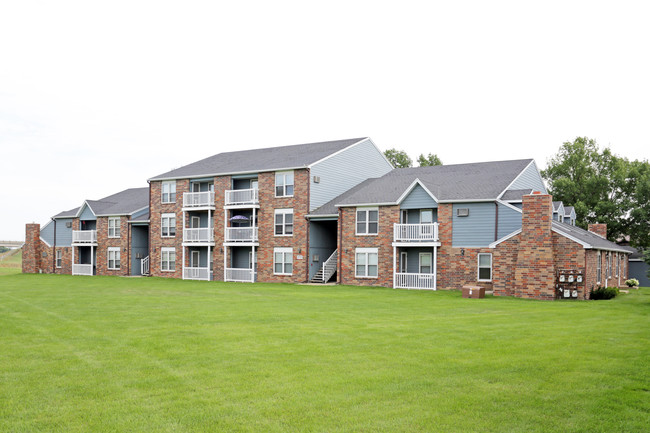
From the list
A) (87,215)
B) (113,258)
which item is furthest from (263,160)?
(87,215)

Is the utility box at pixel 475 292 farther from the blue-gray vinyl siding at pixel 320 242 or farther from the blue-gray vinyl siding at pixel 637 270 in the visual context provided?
the blue-gray vinyl siding at pixel 637 270

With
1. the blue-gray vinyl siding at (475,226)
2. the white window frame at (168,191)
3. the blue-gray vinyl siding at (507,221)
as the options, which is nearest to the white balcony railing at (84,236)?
the white window frame at (168,191)

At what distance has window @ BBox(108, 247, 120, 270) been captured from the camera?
45244 mm

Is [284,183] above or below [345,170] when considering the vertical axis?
below

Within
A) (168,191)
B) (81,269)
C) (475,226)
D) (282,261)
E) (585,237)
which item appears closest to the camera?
(585,237)

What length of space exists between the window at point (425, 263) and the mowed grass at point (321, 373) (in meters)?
14.7

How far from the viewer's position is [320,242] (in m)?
35.8

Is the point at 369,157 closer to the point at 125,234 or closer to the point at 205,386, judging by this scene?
the point at 125,234

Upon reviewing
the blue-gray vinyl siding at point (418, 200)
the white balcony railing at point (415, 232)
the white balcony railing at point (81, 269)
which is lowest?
the white balcony railing at point (81, 269)

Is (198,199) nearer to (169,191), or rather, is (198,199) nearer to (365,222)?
(169,191)

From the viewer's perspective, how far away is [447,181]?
32.4m

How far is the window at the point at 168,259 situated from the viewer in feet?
135

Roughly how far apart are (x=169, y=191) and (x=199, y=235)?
16.1 feet

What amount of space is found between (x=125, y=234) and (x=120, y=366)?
37.7 meters
